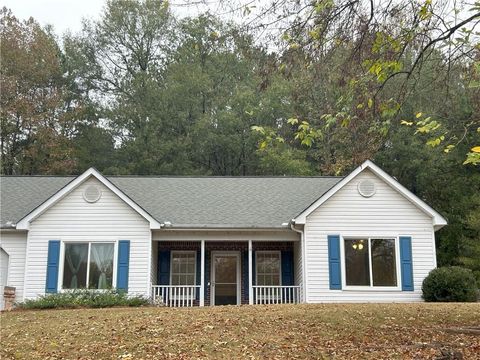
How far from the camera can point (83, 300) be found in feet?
48.9

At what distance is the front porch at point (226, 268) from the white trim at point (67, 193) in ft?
6.19

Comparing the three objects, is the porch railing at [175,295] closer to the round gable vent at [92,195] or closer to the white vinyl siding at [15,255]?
the round gable vent at [92,195]

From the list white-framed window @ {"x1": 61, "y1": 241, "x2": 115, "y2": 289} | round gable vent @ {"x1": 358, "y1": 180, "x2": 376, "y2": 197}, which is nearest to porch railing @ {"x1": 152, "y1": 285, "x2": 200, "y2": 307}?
white-framed window @ {"x1": 61, "y1": 241, "x2": 115, "y2": 289}

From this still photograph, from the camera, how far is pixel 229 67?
36.9 metres

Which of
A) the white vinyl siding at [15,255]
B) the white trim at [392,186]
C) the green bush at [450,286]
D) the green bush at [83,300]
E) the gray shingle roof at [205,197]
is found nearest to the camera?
the green bush at [83,300]

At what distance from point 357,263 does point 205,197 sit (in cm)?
586

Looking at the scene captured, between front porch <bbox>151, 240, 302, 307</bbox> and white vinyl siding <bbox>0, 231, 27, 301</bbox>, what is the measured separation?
400cm

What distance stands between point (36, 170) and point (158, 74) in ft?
36.8

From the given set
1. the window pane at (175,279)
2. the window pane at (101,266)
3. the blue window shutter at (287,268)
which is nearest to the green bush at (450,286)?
the blue window shutter at (287,268)

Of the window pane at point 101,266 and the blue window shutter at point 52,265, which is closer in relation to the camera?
the blue window shutter at point 52,265

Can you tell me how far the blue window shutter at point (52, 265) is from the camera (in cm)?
1555

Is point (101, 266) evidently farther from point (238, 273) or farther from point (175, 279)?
point (238, 273)

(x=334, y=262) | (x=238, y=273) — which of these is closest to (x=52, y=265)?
(x=238, y=273)

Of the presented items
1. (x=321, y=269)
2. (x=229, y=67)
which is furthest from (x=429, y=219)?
(x=229, y=67)
